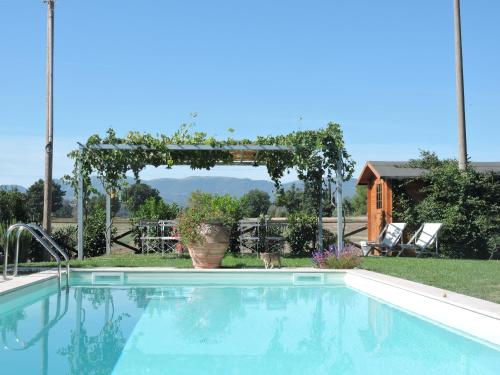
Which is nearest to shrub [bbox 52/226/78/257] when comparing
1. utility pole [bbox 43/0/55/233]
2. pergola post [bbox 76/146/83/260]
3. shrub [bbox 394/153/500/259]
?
utility pole [bbox 43/0/55/233]

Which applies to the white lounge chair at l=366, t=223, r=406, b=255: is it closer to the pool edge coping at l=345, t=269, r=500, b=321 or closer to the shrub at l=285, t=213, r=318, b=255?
the shrub at l=285, t=213, r=318, b=255

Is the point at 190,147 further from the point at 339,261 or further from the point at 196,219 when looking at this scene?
the point at 339,261

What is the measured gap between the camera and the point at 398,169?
57.6 feet

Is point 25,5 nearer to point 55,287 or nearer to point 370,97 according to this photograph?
point 55,287

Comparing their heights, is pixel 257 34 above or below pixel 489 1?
below

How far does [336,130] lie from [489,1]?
8.72 metres

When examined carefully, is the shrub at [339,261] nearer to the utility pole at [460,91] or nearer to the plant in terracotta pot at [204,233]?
the plant in terracotta pot at [204,233]

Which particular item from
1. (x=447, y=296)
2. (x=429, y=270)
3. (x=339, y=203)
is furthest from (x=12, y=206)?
(x=447, y=296)

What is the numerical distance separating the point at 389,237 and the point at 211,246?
6559 millimetres

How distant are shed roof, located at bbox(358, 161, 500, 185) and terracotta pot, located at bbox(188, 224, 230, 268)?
273 inches

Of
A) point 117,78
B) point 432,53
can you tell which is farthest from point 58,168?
point 432,53

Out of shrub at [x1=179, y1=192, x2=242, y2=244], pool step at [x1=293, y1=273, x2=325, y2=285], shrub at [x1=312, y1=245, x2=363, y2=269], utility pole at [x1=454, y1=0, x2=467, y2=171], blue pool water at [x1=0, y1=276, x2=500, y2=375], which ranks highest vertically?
utility pole at [x1=454, y1=0, x2=467, y2=171]

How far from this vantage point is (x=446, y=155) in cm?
1794

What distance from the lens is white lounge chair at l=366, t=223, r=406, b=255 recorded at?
51.2ft
